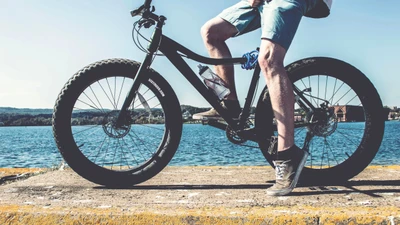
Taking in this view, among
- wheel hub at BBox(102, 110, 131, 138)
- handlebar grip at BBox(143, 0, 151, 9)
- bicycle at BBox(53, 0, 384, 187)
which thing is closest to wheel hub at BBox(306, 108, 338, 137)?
bicycle at BBox(53, 0, 384, 187)

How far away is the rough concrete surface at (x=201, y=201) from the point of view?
2.32 metres

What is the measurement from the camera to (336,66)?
3.71 m

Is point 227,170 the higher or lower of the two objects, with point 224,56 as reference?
lower

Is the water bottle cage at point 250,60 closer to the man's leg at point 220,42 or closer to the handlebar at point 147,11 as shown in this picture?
the man's leg at point 220,42

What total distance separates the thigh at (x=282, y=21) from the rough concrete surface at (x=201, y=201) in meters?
1.14

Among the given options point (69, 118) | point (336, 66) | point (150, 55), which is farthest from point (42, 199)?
point (336, 66)

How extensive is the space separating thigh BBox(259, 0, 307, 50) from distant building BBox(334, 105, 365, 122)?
952mm

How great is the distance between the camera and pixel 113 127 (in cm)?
366

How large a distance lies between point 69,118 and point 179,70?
1.00 meters

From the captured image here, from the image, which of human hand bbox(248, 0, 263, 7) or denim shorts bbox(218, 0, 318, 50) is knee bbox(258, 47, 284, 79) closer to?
denim shorts bbox(218, 0, 318, 50)

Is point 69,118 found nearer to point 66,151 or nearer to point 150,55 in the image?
point 66,151

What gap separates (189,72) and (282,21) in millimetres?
960

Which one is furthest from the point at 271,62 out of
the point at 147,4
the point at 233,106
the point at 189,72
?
the point at 147,4

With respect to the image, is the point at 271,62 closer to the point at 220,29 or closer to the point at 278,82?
the point at 278,82
